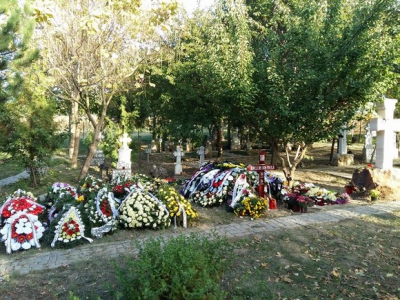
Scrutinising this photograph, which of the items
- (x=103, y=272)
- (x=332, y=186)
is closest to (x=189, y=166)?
(x=332, y=186)

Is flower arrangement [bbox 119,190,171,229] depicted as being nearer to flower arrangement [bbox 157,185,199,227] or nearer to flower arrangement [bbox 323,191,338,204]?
flower arrangement [bbox 157,185,199,227]

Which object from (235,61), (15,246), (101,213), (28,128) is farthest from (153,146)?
(15,246)

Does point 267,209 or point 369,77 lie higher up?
point 369,77

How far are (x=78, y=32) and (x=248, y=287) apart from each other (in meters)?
7.86

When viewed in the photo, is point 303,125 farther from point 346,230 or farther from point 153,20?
point 153,20

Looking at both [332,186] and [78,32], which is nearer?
[78,32]

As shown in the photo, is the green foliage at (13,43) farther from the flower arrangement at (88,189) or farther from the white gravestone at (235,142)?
the white gravestone at (235,142)

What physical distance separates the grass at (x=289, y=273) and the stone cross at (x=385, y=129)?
15.9 ft

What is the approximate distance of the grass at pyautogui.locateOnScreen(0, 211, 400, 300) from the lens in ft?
13.6

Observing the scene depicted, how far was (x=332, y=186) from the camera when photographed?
39.3 feet

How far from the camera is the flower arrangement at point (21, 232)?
18.6ft

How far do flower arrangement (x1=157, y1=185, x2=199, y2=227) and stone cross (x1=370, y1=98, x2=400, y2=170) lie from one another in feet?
21.8

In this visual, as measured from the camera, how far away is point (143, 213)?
654 cm

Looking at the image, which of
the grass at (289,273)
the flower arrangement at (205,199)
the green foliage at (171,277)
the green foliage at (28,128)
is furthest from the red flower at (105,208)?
the green foliage at (28,128)
